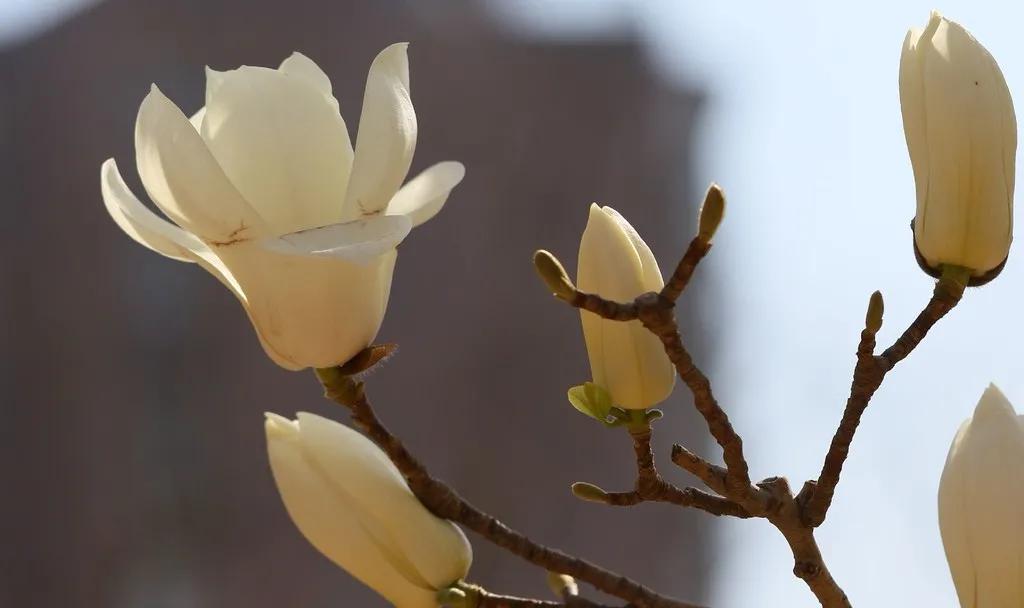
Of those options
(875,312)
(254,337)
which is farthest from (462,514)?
(254,337)

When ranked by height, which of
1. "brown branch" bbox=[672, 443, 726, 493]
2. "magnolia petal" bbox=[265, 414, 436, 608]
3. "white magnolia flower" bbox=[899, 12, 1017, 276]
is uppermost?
"white magnolia flower" bbox=[899, 12, 1017, 276]

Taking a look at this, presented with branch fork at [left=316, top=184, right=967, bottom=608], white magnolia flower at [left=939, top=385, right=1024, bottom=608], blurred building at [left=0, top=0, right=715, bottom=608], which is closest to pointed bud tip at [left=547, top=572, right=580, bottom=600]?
branch fork at [left=316, top=184, right=967, bottom=608]

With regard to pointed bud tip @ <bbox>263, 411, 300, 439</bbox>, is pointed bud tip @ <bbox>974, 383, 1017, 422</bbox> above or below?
above

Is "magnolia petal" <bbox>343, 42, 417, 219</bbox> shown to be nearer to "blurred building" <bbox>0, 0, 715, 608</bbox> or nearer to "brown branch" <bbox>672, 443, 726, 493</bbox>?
"brown branch" <bbox>672, 443, 726, 493</bbox>

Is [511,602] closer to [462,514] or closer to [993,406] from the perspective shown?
[462,514]

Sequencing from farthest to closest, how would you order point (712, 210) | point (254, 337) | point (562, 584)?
1. point (254, 337)
2. point (562, 584)
3. point (712, 210)

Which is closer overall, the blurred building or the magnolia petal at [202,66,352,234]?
the magnolia petal at [202,66,352,234]

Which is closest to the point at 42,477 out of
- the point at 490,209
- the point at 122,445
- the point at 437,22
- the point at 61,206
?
the point at 122,445
